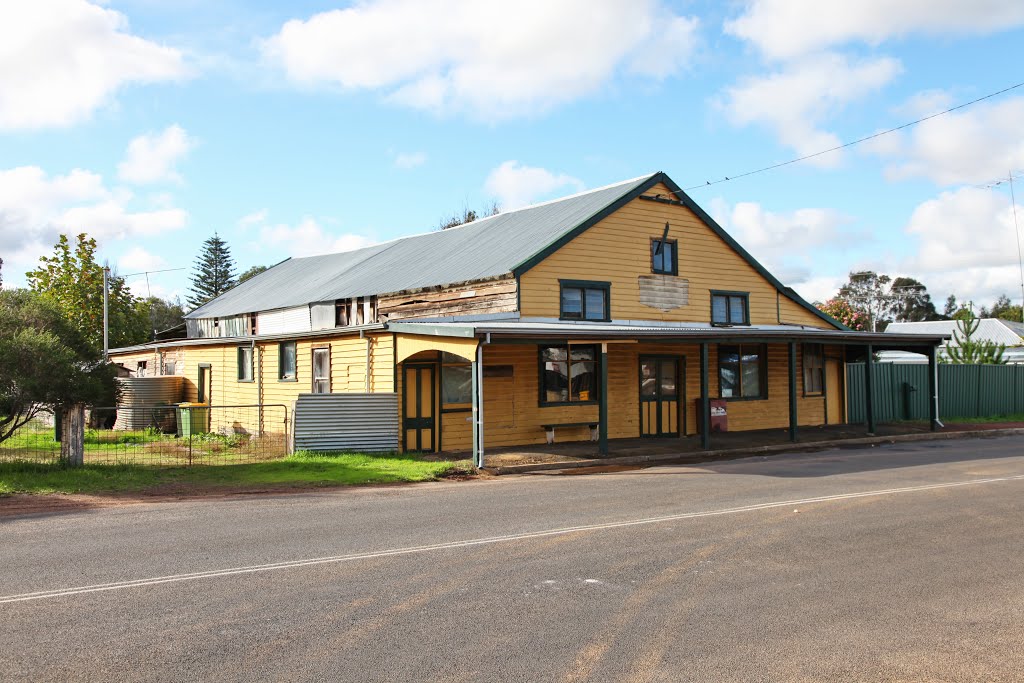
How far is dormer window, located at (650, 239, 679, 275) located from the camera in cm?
2478

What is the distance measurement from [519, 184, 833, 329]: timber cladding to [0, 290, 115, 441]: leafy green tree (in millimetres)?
Result: 9999

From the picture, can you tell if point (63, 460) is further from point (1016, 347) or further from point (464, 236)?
point (1016, 347)

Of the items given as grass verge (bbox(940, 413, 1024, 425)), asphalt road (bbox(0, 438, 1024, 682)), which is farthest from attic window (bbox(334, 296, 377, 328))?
grass verge (bbox(940, 413, 1024, 425))

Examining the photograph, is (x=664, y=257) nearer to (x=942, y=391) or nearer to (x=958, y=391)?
(x=942, y=391)

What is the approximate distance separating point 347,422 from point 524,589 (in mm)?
11969

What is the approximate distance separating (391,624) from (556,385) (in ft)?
51.2

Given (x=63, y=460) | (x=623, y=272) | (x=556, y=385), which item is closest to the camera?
(x=63, y=460)

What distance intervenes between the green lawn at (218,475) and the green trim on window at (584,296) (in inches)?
251

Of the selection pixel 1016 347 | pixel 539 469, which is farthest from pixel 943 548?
pixel 1016 347

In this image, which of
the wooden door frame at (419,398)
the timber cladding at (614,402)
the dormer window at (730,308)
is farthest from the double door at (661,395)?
the wooden door frame at (419,398)

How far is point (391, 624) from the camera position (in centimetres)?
655

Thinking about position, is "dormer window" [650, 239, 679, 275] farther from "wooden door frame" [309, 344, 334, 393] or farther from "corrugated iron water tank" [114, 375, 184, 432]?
"corrugated iron water tank" [114, 375, 184, 432]

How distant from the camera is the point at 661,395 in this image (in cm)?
2436

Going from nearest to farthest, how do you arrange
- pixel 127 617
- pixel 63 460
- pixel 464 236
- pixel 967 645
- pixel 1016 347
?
pixel 967 645 < pixel 127 617 < pixel 63 460 < pixel 464 236 < pixel 1016 347
